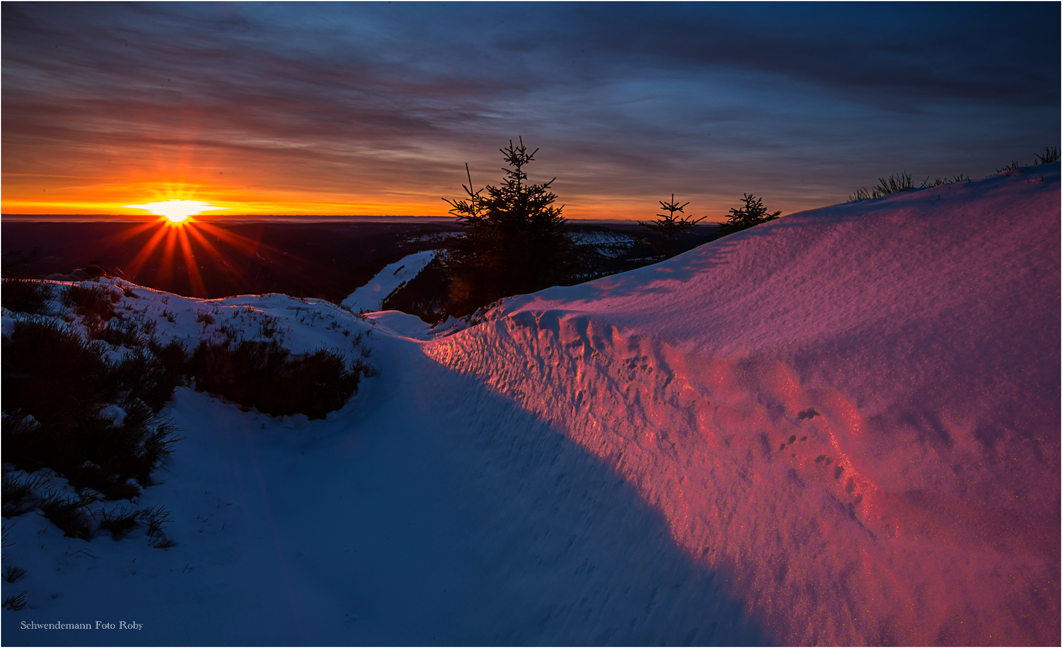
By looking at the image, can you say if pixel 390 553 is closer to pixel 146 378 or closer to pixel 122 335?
pixel 146 378

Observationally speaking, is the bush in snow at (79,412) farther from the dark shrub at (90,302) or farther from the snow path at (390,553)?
the dark shrub at (90,302)

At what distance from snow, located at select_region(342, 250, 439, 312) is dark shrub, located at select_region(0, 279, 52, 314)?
96.8 feet

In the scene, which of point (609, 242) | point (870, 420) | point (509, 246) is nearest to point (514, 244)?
point (509, 246)

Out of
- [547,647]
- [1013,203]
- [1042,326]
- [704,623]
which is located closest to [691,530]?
[704,623]

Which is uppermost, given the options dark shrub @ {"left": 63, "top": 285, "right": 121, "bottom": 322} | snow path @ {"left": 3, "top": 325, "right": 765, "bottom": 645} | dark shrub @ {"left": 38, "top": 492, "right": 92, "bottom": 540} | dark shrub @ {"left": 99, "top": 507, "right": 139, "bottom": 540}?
dark shrub @ {"left": 63, "top": 285, "right": 121, "bottom": 322}

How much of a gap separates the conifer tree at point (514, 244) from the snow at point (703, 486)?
8.08 meters

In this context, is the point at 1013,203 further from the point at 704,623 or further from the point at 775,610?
the point at 704,623

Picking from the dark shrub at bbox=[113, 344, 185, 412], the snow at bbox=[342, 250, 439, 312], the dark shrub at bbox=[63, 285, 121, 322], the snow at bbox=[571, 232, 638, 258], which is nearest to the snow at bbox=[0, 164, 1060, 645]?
the dark shrub at bbox=[113, 344, 185, 412]

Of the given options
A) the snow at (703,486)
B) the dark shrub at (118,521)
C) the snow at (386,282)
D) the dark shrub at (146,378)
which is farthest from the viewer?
the snow at (386,282)

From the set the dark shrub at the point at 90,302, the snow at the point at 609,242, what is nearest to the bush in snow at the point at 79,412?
the dark shrub at the point at 90,302

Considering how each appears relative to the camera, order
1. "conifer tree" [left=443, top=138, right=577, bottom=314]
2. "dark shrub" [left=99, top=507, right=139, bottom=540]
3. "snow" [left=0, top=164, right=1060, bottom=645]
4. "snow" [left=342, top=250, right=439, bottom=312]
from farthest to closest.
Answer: "snow" [left=342, top=250, right=439, bottom=312] → "conifer tree" [left=443, top=138, right=577, bottom=314] → "dark shrub" [left=99, top=507, right=139, bottom=540] → "snow" [left=0, top=164, right=1060, bottom=645]

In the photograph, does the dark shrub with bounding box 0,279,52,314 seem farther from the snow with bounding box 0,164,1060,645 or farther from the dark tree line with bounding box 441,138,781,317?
the dark tree line with bounding box 441,138,781,317

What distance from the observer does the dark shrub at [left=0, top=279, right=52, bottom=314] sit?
7465 millimetres

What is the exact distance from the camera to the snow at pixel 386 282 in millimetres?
40500
